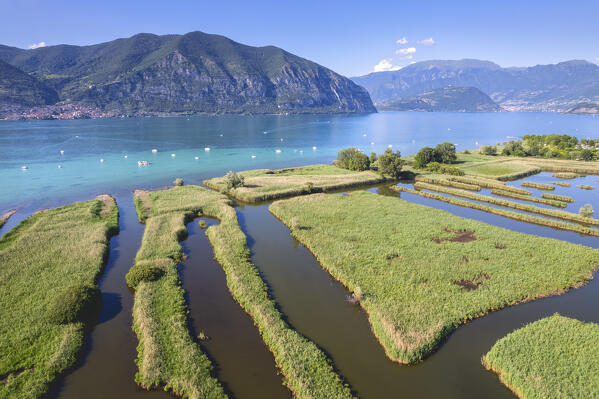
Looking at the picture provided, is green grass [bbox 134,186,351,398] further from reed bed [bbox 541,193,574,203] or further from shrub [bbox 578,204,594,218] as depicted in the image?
reed bed [bbox 541,193,574,203]

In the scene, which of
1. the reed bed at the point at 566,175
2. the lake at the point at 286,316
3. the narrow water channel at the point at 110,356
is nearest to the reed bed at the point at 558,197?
the lake at the point at 286,316

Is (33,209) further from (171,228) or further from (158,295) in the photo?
(158,295)

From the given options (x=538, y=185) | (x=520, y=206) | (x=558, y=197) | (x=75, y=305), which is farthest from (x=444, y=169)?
(x=75, y=305)

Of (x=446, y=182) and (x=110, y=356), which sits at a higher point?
(x=446, y=182)

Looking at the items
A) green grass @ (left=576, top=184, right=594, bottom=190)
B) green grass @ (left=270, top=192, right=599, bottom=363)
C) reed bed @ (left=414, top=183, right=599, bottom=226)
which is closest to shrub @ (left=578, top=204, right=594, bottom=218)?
reed bed @ (left=414, top=183, right=599, bottom=226)

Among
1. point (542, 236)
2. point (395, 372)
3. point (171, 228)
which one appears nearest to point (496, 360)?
point (395, 372)

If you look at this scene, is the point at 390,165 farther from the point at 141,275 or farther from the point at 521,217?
the point at 141,275
